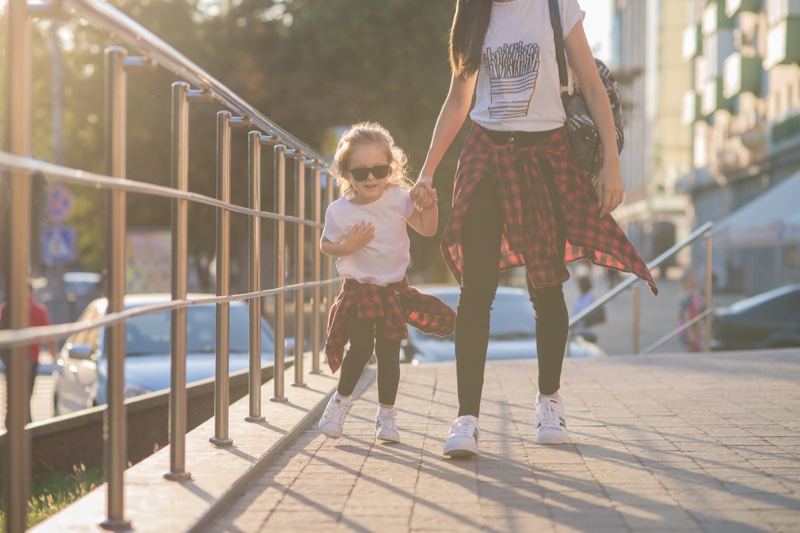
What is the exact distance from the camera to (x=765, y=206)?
2133cm

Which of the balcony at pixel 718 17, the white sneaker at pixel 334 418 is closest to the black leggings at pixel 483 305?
the white sneaker at pixel 334 418

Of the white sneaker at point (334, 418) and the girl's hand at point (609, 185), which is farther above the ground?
the girl's hand at point (609, 185)

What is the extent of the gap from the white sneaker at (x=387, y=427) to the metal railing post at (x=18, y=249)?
230cm

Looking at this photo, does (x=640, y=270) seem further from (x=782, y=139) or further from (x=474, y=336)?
(x=782, y=139)

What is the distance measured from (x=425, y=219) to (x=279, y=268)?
3.73 ft

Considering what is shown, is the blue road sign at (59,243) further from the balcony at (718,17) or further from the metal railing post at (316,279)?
the balcony at (718,17)

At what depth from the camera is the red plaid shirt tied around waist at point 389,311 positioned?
5.20 meters

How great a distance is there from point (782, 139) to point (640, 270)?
3411cm

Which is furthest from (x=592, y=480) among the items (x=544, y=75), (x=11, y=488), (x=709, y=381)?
(x=709, y=381)

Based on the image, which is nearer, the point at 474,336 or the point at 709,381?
the point at 474,336

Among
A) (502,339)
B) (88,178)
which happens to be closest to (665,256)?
(502,339)

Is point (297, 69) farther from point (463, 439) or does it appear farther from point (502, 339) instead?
point (463, 439)

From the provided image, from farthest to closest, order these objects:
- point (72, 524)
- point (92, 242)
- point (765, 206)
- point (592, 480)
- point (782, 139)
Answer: point (92, 242) < point (782, 139) < point (765, 206) < point (592, 480) < point (72, 524)

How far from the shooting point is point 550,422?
4859 millimetres
